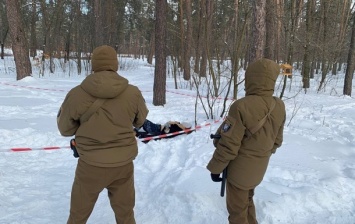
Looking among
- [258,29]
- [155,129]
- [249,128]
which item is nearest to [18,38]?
[155,129]

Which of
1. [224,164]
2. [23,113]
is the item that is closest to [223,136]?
[224,164]

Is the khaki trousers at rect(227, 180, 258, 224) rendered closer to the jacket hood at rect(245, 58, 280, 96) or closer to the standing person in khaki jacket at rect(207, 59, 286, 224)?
the standing person in khaki jacket at rect(207, 59, 286, 224)

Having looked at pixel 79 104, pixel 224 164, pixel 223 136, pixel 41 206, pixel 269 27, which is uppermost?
pixel 269 27

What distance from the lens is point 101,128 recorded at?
7.77 feet

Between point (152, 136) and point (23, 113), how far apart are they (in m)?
3.74

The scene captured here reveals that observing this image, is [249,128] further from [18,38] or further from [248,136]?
[18,38]

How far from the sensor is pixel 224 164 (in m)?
2.53

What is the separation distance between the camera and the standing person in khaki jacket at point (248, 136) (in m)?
2.43

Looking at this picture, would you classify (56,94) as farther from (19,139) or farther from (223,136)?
(223,136)

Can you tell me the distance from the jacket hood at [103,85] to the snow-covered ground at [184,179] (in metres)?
1.64

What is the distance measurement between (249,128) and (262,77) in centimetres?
41

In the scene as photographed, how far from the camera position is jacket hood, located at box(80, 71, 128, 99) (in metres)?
2.30

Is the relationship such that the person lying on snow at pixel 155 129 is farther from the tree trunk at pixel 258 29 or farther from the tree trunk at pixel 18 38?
the tree trunk at pixel 18 38

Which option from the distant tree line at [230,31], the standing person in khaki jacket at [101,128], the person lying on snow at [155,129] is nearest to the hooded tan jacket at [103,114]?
the standing person in khaki jacket at [101,128]
